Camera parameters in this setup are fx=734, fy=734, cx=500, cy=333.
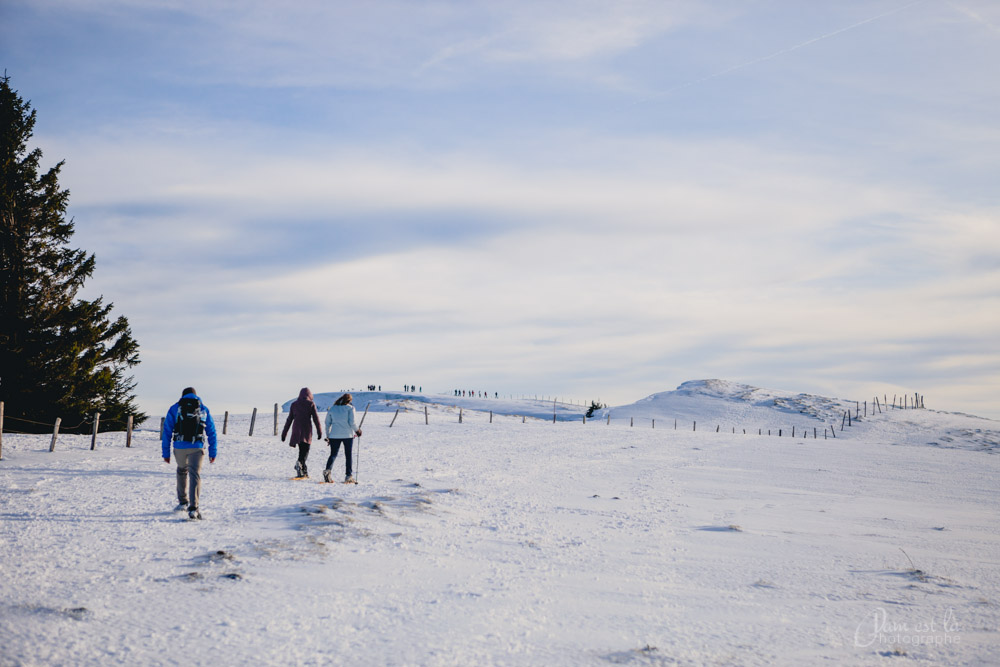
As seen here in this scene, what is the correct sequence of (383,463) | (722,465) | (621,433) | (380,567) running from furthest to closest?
(621,433), (722,465), (383,463), (380,567)

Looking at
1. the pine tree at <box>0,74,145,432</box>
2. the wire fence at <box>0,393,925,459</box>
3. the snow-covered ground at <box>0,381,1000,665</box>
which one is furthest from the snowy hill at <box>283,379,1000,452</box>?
the snow-covered ground at <box>0,381,1000,665</box>

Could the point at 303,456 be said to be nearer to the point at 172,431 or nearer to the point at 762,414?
the point at 172,431

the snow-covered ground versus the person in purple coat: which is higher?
the person in purple coat

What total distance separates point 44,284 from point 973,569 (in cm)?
3371

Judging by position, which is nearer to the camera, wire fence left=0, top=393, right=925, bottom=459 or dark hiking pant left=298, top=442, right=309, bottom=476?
dark hiking pant left=298, top=442, right=309, bottom=476

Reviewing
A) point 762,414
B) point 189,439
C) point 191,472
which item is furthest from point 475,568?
point 762,414

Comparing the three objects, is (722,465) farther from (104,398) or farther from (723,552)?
(104,398)

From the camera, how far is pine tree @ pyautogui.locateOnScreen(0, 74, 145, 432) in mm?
29984

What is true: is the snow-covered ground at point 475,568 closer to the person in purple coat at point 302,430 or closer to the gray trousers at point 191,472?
the gray trousers at point 191,472

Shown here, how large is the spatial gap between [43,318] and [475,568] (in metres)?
27.7

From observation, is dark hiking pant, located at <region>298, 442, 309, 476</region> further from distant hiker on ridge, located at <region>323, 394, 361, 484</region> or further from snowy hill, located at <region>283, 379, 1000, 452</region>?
snowy hill, located at <region>283, 379, 1000, 452</region>

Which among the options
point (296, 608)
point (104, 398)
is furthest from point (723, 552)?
point (104, 398)

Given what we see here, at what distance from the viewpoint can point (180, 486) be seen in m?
13.0

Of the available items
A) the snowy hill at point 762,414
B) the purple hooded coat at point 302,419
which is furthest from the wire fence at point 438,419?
the purple hooded coat at point 302,419
